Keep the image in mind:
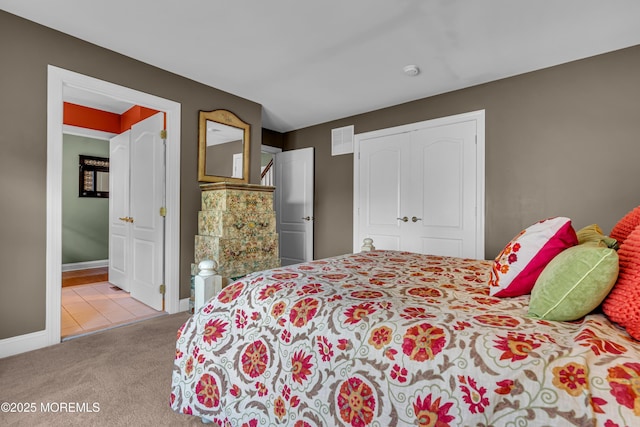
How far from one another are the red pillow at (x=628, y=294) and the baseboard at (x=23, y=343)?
3.37 meters

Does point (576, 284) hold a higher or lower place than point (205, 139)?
lower

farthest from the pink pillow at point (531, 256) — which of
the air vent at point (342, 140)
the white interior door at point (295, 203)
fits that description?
the white interior door at point (295, 203)

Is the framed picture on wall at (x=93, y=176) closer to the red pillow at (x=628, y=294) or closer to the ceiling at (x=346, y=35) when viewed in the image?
the ceiling at (x=346, y=35)

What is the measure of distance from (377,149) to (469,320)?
3.45 meters

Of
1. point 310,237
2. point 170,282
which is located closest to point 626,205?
point 310,237

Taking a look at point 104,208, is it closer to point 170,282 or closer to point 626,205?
point 170,282

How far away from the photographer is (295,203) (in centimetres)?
511

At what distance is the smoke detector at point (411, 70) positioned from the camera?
2.96 m

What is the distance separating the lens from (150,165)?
3.37m

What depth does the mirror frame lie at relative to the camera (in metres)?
3.38

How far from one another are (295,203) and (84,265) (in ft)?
12.9

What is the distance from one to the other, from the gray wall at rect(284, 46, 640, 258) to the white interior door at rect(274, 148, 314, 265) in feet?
6.75

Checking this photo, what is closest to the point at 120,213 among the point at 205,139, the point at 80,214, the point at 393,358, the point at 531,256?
the point at 205,139

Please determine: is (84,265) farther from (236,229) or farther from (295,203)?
(236,229)
